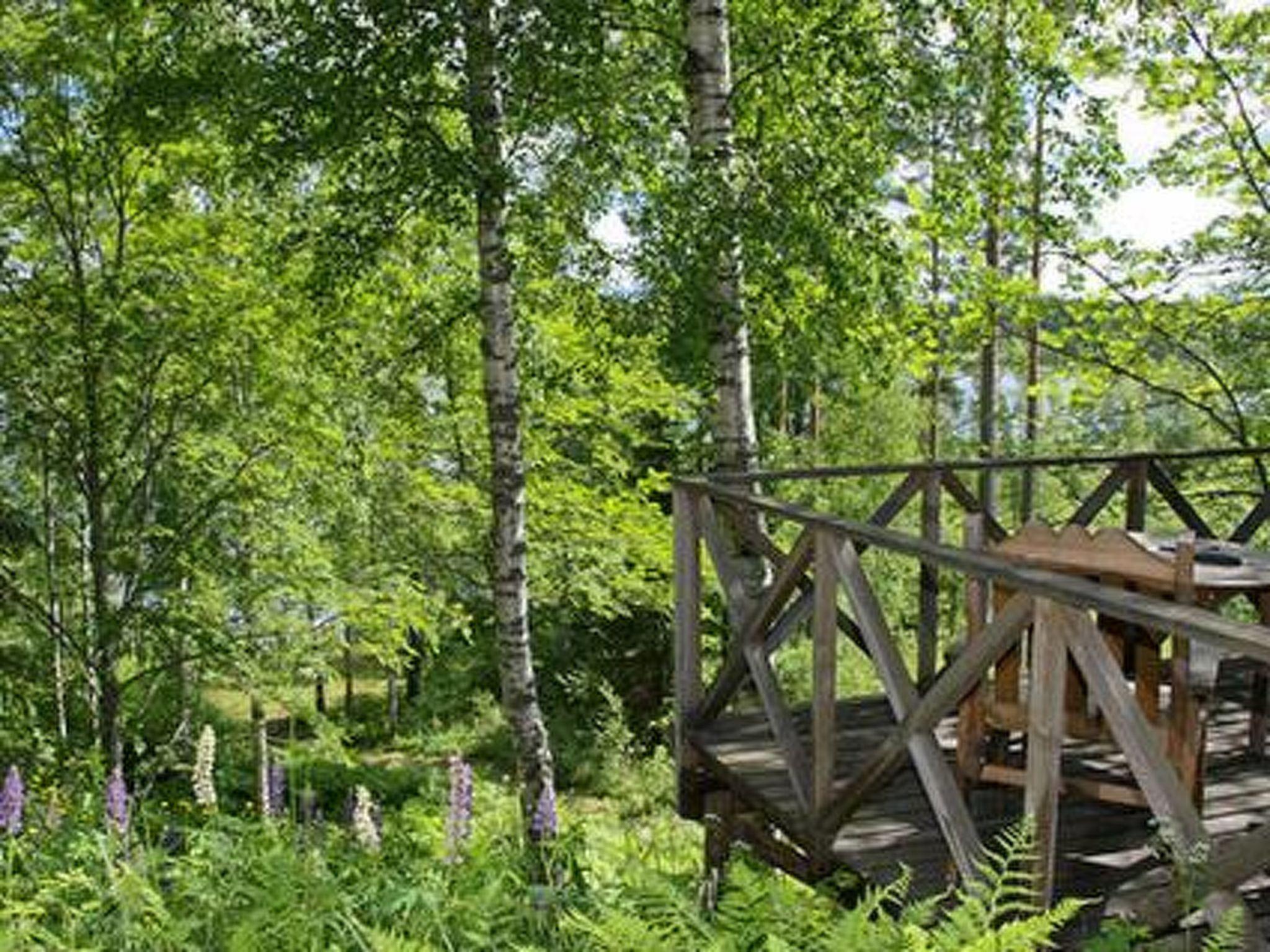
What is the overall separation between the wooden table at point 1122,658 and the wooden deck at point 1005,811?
0.23 metres

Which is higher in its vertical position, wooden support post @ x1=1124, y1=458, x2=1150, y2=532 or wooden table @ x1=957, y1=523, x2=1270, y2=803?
wooden support post @ x1=1124, y1=458, x2=1150, y2=532

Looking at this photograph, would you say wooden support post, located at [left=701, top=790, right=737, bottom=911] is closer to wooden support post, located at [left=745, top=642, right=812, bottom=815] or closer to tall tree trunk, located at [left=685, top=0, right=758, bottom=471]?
wooden support post, located at [left=745, top=642, right=812, bottom=815]

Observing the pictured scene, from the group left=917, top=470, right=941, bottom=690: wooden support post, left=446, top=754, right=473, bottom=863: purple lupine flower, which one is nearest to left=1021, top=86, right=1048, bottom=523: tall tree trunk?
left=917, top=470, right=941, bottom=690: wooden support post

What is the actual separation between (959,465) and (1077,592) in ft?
10.3

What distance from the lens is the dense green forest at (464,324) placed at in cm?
357

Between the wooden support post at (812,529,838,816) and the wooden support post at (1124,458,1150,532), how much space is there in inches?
125

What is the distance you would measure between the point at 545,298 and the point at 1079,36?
468 centimetres

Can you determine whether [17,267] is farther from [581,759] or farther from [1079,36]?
[581,759]

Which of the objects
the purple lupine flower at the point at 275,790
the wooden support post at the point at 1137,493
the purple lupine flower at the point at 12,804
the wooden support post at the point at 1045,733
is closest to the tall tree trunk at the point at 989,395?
the wooden support post at the point at 1137,493

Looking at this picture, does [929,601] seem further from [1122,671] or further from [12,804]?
[12,804]

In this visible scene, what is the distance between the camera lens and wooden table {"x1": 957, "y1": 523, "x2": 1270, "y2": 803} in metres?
3.50

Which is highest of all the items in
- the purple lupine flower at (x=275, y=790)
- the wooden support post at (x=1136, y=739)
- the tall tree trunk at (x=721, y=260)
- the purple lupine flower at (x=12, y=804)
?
the tall tree trunk at (x=721, y=260)

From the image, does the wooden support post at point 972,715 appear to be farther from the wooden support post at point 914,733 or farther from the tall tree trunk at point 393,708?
the tall tree trunk at point 393,708

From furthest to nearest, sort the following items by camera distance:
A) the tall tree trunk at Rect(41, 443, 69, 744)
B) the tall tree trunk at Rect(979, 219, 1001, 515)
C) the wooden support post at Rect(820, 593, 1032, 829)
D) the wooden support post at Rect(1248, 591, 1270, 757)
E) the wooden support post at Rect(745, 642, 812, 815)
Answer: the tall tree trunk at Rect(979, 219, 1001, 515) → the tall tree trunk at Rect(41, 443, 69, 744) → the wooden support post at Rect(1248, 591, 1270, 757) → the wooden support post at Rect(745, 642, 812, 815) → the wooden support post at Rect(820, 593, 1032, 829)
